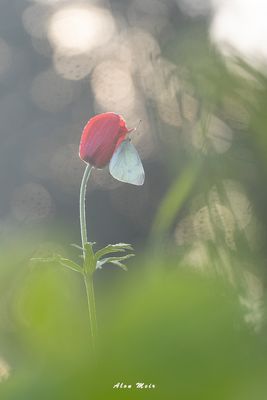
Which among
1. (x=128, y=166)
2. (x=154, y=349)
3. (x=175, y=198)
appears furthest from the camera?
(x=128, y=166)

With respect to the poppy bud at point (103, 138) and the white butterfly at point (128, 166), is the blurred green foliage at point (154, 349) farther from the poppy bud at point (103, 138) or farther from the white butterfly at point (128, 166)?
the poppy bud at point (103, 138)

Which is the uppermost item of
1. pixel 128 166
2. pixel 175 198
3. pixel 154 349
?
Result: pixel 128 166

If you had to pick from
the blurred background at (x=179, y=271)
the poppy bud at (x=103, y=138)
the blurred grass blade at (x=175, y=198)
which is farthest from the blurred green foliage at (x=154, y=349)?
the poppy bud at (x=103, y=138)

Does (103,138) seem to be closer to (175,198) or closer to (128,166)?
(128,166)

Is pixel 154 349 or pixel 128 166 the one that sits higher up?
pixel 128 166

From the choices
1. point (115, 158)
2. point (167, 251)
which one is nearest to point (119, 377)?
point (167, 251)

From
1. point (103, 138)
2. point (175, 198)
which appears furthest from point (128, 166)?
point (175, 198)

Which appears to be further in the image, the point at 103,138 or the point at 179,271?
the point at 103,138

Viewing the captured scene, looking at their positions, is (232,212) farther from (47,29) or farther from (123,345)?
(47,29)
